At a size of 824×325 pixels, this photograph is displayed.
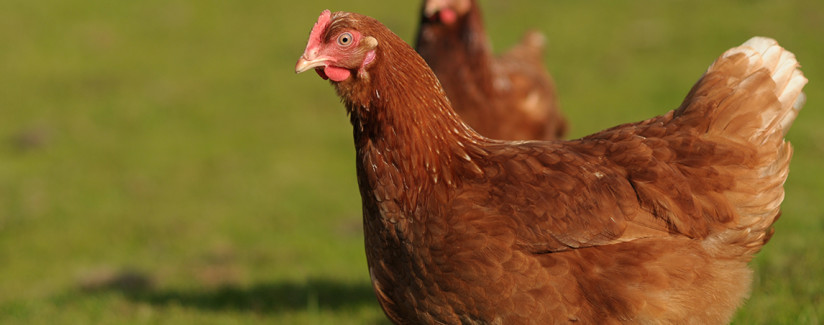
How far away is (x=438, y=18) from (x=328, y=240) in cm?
317

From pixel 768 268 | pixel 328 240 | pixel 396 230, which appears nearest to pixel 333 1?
pixel 328 240

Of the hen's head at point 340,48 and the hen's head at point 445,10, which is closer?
the hen's head at point 340,48

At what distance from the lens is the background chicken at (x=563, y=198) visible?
3.35 metres

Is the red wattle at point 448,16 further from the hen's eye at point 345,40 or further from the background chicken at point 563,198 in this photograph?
the hen's eye at point 345,40

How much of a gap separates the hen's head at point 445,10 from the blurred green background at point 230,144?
228cm

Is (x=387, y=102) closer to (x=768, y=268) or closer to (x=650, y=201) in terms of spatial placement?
(x=650, y=201)

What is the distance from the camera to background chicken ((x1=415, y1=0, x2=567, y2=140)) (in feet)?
19.4

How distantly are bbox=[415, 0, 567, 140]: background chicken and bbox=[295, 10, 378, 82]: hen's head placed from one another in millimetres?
2403

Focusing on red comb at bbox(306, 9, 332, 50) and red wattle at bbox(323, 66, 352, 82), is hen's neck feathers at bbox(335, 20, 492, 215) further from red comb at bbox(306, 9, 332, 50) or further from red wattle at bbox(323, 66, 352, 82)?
red comb at bbox(306, 9, 332, 50)

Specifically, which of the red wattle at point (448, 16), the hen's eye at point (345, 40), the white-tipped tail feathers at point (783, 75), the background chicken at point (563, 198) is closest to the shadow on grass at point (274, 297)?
the red wattle at point (448, 16)

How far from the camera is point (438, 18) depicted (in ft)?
19.9

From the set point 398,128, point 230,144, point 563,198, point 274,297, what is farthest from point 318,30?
point 230,144

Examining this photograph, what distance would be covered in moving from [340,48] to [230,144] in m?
8.53

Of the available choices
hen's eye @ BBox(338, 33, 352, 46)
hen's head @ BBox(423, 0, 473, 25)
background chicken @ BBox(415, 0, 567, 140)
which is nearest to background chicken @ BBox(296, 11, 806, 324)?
hen's eye @ BBox(338, 33, 352, 46)
